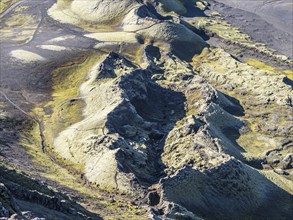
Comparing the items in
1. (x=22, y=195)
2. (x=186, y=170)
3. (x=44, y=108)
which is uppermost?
(x=22, y=195)

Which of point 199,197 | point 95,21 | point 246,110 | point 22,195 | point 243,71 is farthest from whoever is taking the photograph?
point 95,21

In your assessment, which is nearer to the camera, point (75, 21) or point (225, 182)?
point (225, 182)

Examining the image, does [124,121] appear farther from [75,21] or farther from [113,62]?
[75,21]

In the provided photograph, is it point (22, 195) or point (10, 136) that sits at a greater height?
point (22, 195)

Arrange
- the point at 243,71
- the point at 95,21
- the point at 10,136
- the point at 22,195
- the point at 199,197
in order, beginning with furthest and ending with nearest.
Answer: the point at 95,21 → the point at 243,71 → the point at 10,136 → the point at 199,197 → the point at 22,195

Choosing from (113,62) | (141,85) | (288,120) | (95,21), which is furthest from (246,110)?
(95,21)

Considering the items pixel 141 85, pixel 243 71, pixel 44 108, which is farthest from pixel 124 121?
pixel 243 71
